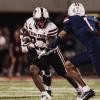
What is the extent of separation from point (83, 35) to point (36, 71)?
1.14 meters

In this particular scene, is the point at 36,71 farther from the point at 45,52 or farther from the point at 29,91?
the point at 29,91

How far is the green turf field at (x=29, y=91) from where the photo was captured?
1064 cm

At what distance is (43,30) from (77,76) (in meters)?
1.21

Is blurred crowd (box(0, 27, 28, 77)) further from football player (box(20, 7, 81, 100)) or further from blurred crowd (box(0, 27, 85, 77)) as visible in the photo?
football player (box(20, 7, 81, 100))

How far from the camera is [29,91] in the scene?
1199cm

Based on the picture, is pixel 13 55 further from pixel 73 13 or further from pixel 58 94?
pixel 73 13

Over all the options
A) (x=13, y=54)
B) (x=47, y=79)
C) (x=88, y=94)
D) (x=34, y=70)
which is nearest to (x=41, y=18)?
(x=34, y=70)

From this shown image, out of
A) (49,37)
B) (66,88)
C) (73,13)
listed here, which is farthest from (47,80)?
(66,88)

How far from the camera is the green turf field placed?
10642mm

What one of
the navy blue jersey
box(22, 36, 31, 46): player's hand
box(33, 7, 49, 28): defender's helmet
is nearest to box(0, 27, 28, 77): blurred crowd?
box(22, 36, 31, 46): player's hand

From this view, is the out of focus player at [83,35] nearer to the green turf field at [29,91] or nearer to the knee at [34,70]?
the knee at [34,70]

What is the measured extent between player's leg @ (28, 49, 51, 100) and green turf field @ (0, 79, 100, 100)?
71cm

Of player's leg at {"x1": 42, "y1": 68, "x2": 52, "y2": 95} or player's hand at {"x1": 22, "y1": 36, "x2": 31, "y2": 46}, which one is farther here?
player's leg at {"x1": 42, "y1": 68, "x2": 52, "y2": 95}

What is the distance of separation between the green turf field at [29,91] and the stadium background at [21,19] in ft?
6.13
